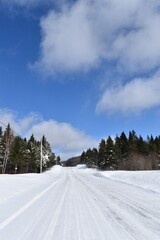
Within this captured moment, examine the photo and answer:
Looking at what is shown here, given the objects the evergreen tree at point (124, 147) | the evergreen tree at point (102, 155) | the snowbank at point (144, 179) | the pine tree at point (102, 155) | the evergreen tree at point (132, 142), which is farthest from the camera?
the evergreen tree at point (102, 155)

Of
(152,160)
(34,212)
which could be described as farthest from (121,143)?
(34,212)

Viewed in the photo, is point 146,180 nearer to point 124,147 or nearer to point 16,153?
point 16,153

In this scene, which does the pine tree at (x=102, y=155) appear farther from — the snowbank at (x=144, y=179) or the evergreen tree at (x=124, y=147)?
the snowbank at (x=144, y=179)

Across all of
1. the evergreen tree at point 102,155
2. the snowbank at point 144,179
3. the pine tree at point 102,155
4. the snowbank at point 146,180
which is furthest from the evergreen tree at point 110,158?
the snowbank at point 146,180

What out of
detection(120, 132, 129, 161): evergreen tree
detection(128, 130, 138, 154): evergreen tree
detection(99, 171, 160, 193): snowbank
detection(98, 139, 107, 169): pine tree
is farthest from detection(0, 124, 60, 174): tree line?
detection(99, 171, 160, 193): snowbank

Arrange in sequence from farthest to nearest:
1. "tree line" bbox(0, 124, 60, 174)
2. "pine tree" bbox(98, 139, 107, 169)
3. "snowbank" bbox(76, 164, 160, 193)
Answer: "pine tree" bbox(98, 139, 107, 169) < "tree line" bbox(0, 124, 60, 174) < "snowbank" bbox(76, 164, 160, 193)

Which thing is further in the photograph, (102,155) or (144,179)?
(102,155)

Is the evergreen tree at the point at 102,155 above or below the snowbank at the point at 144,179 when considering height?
above

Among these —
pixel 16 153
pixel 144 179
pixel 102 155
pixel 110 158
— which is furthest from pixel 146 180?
pixel 102 155

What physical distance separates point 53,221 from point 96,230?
147cm

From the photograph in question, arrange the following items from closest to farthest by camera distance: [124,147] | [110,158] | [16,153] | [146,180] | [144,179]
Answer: [146,180] → [144,179] → [16,153] → [110,158] → [124,147]

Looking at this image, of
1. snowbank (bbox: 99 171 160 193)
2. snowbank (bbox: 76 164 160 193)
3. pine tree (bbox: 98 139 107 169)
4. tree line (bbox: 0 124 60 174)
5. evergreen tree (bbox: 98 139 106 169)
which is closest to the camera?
snowbank (bbox: 99 171 160 193)

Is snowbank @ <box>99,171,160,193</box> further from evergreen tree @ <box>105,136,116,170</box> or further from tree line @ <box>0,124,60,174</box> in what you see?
evergreen tree @ <box>105,136,116,170</box>

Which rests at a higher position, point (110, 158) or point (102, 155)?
point (102, 155)
